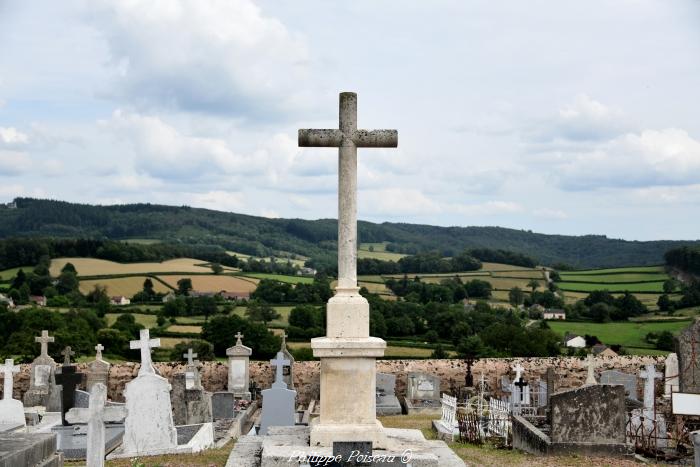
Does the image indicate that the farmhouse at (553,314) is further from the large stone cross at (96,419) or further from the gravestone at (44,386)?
the large stone cross at (96,419)

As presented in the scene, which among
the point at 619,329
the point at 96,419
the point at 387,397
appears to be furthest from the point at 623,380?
the point at 619,329

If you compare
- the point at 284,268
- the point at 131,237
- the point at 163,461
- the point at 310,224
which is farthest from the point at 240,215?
the point at 163,461

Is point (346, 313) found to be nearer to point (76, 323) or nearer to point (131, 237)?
point (76, 323)

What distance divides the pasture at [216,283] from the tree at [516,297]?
20.7 metres

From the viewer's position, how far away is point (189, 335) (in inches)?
1700

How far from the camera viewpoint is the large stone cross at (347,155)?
10.2 metres

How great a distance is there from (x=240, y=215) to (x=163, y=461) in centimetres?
12211

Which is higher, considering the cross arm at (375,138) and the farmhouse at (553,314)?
the cross arm at (375,138)

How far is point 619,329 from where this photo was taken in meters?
48.6

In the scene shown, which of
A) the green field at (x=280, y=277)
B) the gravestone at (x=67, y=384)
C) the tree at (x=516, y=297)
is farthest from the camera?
the green field at (x=280, y=277)

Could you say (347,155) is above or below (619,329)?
above

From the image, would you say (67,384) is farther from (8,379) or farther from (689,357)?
(689,357)

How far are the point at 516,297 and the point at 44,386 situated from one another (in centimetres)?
4881

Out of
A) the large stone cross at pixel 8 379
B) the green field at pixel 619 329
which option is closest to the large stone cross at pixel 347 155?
the large stone cross at pixel 8 379
